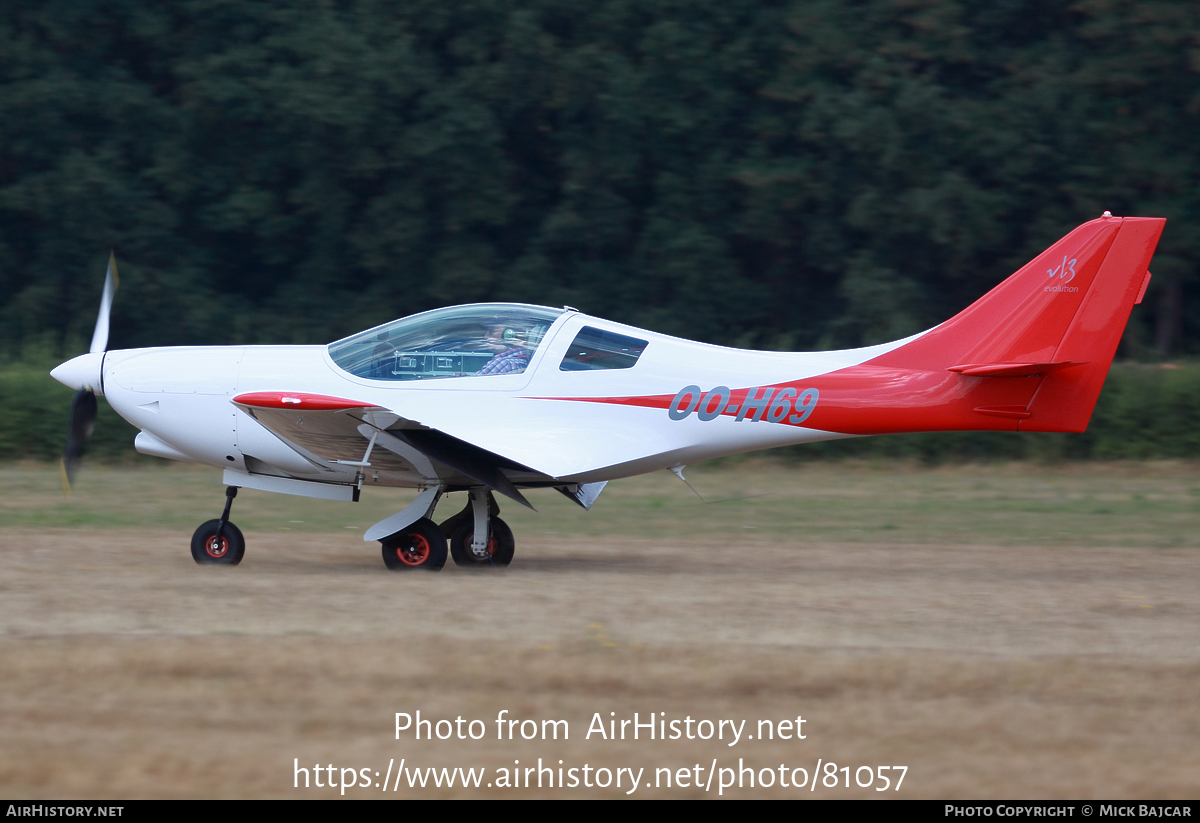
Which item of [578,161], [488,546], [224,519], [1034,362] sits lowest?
[488,546]

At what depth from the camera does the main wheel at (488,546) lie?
9406 mm

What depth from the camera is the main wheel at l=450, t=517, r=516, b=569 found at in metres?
9.41

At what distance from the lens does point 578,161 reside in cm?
2703

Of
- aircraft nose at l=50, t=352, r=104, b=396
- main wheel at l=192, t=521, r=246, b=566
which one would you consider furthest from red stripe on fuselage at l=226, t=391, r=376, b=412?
aircraft nose at l=50, t=352, r=104, b=396

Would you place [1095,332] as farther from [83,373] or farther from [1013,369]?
[83,373]

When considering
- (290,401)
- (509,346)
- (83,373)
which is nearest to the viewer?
(290,401)

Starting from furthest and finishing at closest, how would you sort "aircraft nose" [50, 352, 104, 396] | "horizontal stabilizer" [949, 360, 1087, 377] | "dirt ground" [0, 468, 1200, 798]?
"aircraft nose" [50, 352, 104, 396], "horizontal stabilizer" [949, 360, 1087, 377], "dirt ground" [0, 468, 1200, 798]

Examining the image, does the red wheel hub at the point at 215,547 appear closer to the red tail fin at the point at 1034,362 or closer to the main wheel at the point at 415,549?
the main wheel at the point at 415,549

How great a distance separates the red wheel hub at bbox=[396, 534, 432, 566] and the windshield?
1215 mm

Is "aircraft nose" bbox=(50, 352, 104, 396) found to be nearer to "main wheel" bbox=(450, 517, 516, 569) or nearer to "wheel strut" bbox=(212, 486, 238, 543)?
"wheel strut" bbox=(212, 486, 238, 543)

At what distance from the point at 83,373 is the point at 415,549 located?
298 centimetres

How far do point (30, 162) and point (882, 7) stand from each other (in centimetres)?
1906

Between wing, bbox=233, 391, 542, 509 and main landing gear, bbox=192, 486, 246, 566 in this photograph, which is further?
main landing gear, bbox=192, 486, 246, 566

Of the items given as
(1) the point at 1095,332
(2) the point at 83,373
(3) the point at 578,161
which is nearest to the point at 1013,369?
(1) the point at 1095,332
